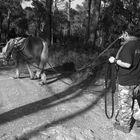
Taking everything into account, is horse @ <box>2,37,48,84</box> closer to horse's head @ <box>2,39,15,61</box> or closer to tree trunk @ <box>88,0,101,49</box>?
horse's head @ <box>2,39,15,61</box>

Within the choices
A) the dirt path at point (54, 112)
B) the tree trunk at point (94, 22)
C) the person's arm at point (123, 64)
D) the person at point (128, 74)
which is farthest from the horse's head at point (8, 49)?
the tree trunk at point (94, 22)

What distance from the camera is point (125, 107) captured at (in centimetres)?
468

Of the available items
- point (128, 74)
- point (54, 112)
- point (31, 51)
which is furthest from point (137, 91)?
point (31, 51)

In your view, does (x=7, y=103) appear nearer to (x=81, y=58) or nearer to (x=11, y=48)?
(x=11, y=48)

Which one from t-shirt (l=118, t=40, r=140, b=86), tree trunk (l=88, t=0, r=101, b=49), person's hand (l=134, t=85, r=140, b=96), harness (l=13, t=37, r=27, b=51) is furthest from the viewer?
tree trunk (l=88, t=0, r=101, b=49)

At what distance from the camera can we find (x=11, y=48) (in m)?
8.77

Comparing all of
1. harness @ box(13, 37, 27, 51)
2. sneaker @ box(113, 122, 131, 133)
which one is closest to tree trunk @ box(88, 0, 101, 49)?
harness @ box(13, 37, 27, 51)

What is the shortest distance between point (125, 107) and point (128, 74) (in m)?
0.69

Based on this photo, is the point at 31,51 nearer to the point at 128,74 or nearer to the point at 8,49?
the point at 8,49

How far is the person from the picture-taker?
426 cm

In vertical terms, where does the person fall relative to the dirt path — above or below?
above

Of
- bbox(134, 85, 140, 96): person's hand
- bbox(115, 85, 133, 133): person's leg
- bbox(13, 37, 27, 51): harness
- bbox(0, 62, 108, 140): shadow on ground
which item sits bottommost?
bbox(0, 62, 108, 140): shadow on ground

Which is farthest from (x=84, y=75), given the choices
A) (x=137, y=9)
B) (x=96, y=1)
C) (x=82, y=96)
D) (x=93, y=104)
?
(x=137, y=9)

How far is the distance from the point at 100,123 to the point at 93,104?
132cm
